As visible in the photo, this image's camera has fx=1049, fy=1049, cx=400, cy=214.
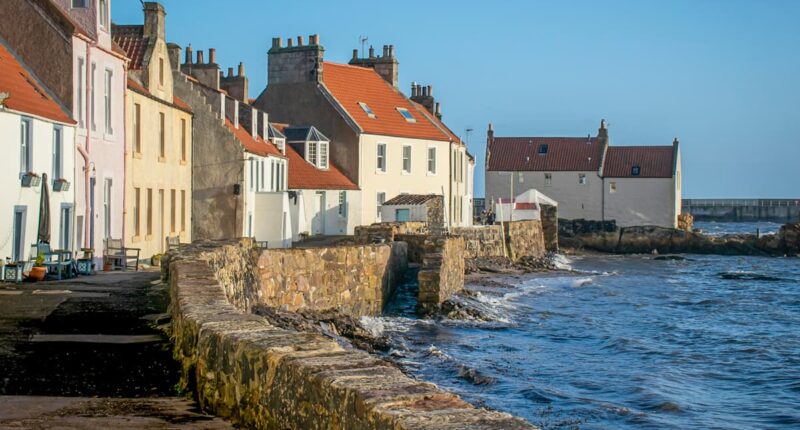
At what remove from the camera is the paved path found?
7809 millimetres

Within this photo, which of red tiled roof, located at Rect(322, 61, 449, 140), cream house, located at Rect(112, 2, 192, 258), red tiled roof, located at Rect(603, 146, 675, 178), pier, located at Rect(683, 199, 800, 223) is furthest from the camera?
pier, located at Rect(683, 199, 800, 223)

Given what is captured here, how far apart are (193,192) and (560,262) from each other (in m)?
27.5

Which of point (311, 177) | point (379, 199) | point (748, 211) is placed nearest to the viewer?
point (311, 177)

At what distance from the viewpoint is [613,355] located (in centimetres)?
2359

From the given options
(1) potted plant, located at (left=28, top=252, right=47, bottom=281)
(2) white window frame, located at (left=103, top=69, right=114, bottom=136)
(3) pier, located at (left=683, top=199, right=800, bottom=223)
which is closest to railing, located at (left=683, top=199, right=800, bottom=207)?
(3) pier, located at (left=683, top=199, right=800, bottom=223)

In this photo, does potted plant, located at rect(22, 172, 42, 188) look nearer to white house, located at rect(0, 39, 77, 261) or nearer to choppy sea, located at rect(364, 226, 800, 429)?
white house, located at rect(0, 39, 77, 261)

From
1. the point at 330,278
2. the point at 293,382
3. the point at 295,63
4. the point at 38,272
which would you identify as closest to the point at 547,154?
the point at 295,63

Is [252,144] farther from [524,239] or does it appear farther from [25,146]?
[524,239]

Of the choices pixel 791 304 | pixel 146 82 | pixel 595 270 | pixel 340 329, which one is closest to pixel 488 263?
pixel 595 270

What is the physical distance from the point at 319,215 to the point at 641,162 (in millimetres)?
44388

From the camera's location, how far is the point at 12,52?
24266 millimetres

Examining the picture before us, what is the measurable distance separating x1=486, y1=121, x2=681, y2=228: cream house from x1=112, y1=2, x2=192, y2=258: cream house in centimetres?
5334

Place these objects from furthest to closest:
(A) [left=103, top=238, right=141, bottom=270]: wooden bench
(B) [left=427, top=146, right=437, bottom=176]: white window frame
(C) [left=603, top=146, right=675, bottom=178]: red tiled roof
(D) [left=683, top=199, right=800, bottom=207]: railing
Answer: (D) [left=683, top=199, right=800, bottom=207]: railing < (C) [left=603, top=146, right=675, bottom=178]: red tiled roof < (B) [left=427, top=146, right=437, bottom=176]: white window frame < (A) [left=103, top=238, right=141, bottom=270]: wooden bench

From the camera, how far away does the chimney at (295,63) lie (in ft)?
179
